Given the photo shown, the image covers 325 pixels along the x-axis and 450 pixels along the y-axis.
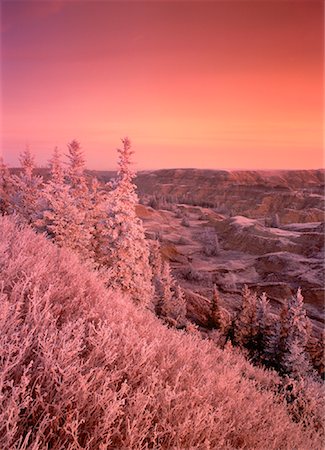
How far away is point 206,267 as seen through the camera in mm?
69875

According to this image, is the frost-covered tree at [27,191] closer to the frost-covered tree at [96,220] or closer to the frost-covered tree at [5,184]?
the frost-covered tree at [5,184]

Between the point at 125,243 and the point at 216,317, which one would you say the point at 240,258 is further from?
the point at 125,243

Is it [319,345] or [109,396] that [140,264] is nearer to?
[109,396]

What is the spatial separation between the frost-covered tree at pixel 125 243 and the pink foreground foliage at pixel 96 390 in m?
14.7

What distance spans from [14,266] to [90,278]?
6.45ft

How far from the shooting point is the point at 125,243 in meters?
20.5

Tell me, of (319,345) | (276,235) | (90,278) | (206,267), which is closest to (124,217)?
(90,278)

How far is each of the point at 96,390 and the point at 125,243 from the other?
1765cm

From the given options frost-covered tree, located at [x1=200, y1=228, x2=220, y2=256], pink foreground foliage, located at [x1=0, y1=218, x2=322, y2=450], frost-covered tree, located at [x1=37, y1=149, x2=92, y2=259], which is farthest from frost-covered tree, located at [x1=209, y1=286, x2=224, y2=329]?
frost-covered tree, located at [x1=200, y1=228, x2=220, y2=256]

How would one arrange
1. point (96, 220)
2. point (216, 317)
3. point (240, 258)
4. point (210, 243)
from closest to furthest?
point (96, 220), point (216, 317), point (240, 258), point (210, 243)

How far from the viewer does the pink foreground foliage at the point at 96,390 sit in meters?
2.47

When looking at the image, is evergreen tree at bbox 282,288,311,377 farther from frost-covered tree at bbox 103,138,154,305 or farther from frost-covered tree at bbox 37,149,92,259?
frost-covered tree at bbox 37,149,92,259

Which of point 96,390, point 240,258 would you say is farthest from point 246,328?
point 240,258

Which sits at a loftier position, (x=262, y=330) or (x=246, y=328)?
(x=246, y=328)
